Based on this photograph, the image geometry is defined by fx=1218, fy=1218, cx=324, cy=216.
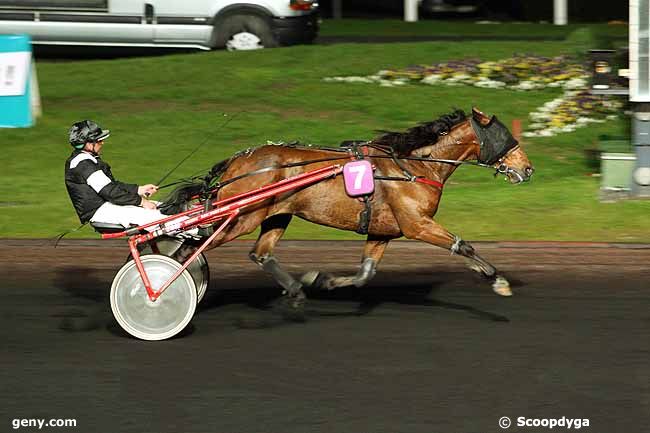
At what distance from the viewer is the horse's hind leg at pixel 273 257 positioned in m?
9.02

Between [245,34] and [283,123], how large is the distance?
3960 millimetres

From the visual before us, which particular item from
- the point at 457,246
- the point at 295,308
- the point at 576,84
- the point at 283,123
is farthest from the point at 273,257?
the point at 576,84

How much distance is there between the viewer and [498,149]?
886cm

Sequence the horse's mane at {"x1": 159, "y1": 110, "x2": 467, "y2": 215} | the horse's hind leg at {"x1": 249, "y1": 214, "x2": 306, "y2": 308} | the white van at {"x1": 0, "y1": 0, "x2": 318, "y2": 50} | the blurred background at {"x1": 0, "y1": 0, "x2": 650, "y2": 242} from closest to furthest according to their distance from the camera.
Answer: the horse's mane at {"x1": 159, "y1": 110, "x2": 467, "y2": 215}
the horse's hind leg at {"x1": 249, "y1": 214, "x2": 306, "y2": 308}
the blurred background at {"x1": 0, "y1": 0, "x2": 650, "y2": 242}
the white van at {"x1": 0, "y1": 0, "x2": 318, "y2": 50}

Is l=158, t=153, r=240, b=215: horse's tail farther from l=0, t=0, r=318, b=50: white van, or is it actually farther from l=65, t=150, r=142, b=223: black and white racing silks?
l=0, t=0, r=318, b=50: white van

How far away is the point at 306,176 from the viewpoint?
852cm

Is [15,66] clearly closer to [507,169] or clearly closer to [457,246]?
[507,169]

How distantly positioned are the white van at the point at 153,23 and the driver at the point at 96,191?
1108 cm

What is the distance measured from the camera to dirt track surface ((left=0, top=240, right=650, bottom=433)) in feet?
22.5

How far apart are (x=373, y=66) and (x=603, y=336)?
10.7 meters

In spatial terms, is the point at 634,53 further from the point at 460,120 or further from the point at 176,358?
the point at 176,358

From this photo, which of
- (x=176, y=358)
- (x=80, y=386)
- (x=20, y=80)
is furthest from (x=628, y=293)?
(x=20, y=80)

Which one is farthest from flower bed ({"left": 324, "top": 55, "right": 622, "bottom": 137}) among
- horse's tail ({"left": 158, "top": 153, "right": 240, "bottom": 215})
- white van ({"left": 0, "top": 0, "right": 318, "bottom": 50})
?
horse's tail ({"left": 158, "top": 153, "right": 240, "bottom": 215})

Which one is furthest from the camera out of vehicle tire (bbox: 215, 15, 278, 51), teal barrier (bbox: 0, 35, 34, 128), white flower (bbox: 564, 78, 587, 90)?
vehicle tire (bbox: 215, 15, 278, 51)
